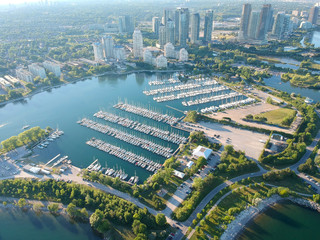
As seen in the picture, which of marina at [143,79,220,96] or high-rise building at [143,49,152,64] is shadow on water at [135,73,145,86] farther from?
marina at [143,79,220,96]

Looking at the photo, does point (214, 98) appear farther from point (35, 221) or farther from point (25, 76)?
point (25, 76)

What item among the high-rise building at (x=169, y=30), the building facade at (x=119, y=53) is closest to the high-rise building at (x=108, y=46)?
the building facade at (x=119, y=53)

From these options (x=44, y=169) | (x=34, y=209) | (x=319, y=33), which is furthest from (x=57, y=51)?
(x=319, y=33)

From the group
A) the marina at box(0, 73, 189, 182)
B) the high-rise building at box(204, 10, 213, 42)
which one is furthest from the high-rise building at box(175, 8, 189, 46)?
the marina at box(0, 73, 189, 182)

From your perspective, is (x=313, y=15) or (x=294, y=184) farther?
(x=313, y=15)

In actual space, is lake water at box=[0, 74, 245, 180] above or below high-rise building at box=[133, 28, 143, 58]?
below

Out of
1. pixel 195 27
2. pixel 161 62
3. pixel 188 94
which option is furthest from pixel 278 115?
pixel 195 27

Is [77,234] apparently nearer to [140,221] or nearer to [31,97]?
[140,221]
